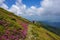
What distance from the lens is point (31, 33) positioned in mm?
55438

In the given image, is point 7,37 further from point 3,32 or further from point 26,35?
point 26,35

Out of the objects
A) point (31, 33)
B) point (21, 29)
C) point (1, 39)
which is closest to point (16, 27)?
point (21, 29)

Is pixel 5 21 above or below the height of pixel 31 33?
above

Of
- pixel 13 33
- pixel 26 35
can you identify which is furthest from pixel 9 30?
pixel 26 35

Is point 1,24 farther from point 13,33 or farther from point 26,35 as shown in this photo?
point 26,35

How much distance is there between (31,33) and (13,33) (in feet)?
22.4

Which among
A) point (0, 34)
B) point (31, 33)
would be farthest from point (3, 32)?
point (31, 33)

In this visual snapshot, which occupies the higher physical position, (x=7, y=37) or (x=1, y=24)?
(x=1, y=24)

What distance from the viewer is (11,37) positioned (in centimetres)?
4966

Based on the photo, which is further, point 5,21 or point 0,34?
point 5,21

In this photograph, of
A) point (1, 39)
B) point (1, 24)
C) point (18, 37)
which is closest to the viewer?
point (1, 39)

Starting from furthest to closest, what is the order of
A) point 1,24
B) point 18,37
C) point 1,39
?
point 1,24 → point 18,37 → point 1,39

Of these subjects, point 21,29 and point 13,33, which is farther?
point 21,29

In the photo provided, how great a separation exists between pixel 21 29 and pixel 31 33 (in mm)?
3709
